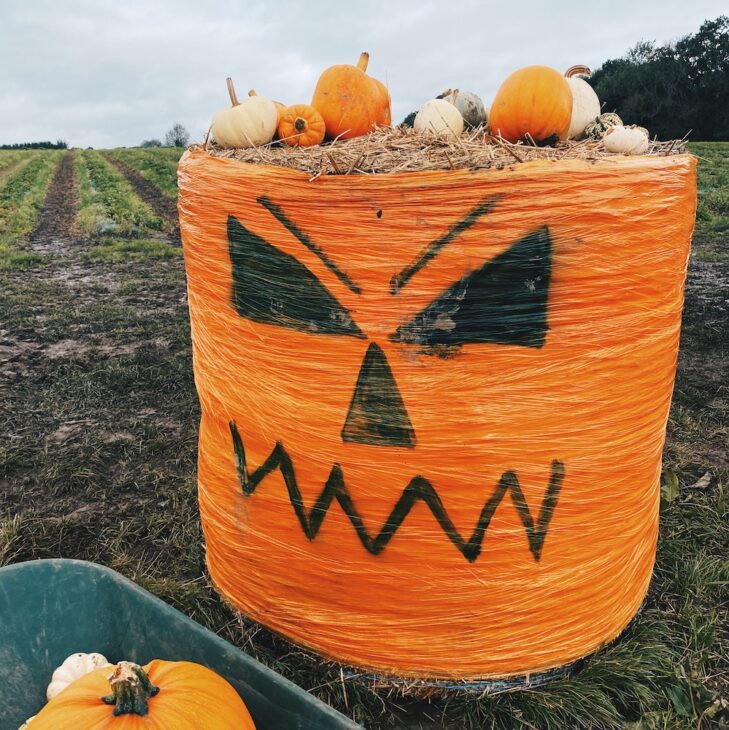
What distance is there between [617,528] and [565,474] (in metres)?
0.34

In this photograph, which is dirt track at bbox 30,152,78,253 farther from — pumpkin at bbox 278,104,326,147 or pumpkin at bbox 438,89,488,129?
pumpkin at bbox 438,89,488,129

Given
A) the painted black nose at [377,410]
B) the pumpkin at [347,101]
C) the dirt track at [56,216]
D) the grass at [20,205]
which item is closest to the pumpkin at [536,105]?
the pumpkin at [347,101]

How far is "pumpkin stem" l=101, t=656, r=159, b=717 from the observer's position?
4.91ft

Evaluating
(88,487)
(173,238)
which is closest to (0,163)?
(173,238)

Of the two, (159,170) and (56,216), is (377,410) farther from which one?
(159,170)

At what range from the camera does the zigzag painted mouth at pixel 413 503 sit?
1.92m

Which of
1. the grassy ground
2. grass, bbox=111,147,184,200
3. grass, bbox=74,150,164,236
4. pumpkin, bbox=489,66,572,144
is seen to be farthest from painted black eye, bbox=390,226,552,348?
grass, bbox=111,147,184,200

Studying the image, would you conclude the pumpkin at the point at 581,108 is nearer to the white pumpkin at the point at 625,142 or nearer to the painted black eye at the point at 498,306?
the white pumpkin at the point at 625,142

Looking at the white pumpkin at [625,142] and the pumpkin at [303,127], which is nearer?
the white pumpkin at [625,142]

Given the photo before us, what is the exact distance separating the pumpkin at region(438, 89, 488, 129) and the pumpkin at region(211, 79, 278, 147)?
2.35 feet

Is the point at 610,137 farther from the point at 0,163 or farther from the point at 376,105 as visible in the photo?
the point at 0,163

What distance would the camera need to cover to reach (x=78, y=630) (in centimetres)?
209

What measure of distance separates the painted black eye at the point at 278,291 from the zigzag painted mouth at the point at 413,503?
0.41m

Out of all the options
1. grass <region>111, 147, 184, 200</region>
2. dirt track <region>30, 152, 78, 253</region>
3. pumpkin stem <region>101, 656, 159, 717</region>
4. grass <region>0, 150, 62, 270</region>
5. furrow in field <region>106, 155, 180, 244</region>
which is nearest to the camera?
pumpkin stem <region>101, 656, 159, 717</region>
